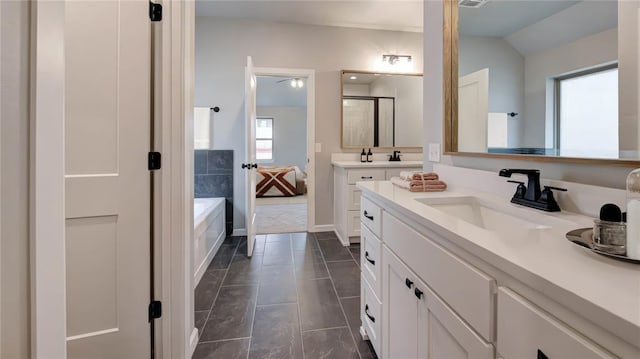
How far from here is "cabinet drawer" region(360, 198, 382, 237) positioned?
1304 millimetres

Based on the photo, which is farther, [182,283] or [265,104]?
[265,104]

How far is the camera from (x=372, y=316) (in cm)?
145

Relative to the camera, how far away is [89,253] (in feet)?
4.13

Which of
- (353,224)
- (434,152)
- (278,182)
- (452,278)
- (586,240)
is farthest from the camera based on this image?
(278,182)

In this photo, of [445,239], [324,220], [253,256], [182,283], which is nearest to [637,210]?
[445,239]

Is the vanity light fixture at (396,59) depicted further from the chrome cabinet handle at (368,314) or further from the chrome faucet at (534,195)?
the chrome cabinet handle at (368,314)

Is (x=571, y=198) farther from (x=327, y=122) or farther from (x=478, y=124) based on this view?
(x=327, y=122)

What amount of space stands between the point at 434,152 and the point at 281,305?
1.43 metres

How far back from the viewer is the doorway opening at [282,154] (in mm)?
4266

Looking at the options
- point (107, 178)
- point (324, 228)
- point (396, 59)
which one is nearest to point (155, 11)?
point (107, 178)

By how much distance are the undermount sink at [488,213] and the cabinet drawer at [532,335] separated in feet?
1.56

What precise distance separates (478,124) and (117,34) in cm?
173

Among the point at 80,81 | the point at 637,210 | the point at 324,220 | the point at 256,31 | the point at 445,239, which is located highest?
the point at 256,31

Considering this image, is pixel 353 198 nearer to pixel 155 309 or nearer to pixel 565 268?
pixel 155 309
